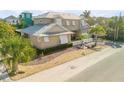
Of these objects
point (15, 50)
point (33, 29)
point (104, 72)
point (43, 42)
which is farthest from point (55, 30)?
point (104, 72)

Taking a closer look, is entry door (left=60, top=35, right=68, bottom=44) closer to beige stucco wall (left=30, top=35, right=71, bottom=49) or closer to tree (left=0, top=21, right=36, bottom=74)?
beige stucco wall (left=30, top=35, right=71, bottom=49)


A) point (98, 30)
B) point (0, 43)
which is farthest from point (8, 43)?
point (98, 30)

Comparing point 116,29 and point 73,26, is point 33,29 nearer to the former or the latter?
point 73,26

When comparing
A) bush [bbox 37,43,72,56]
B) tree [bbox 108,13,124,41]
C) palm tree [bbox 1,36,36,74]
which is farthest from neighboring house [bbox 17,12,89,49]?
palm tree [bbox 1,36,36,74]

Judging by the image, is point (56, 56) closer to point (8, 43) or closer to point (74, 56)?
point (74, 56)

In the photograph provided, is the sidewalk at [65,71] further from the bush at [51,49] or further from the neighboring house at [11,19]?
the neighboring house at [11,19]
